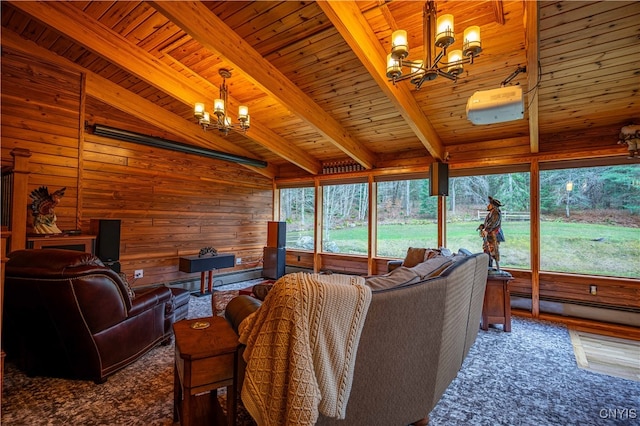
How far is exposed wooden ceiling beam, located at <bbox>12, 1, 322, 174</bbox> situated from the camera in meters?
2.87

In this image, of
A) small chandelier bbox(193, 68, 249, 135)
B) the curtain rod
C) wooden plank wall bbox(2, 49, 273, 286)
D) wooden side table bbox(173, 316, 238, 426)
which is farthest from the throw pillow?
the curtain rod

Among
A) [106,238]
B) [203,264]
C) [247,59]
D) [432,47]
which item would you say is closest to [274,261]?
[203,264]

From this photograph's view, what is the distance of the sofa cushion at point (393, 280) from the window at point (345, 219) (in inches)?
155

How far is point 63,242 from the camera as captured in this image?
3242 mm

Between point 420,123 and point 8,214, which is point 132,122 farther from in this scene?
point 420,123

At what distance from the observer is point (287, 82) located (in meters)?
3.66

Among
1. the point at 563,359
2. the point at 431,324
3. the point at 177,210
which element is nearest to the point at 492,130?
the point at 563,359

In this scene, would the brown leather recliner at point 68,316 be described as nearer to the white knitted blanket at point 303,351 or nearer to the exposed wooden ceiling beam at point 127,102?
the white knitted blanket at point 303,351

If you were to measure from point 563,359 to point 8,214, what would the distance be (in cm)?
564

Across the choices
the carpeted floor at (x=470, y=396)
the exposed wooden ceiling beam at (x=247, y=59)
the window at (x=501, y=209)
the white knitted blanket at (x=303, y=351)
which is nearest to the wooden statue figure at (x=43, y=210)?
the carpeted floor at (x=470, y=396)

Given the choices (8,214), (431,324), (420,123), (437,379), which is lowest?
(437,379)

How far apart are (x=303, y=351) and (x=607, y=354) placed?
351 cm

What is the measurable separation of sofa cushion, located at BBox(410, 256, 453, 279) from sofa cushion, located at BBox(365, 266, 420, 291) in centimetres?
9

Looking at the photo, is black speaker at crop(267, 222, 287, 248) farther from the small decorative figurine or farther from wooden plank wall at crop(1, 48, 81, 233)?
the small decorative figurine
